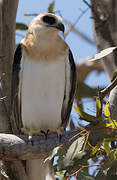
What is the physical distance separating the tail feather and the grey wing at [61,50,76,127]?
39 centimetres

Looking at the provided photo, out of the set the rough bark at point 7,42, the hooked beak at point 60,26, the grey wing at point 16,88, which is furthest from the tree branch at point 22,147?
the hooked beak at point 60,26

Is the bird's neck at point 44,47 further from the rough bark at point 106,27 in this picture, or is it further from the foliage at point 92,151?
the foliage at point 92,151

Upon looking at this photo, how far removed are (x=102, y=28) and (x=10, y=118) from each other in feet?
5.29

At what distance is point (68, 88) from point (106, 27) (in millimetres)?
1076

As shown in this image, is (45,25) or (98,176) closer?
(98,176)

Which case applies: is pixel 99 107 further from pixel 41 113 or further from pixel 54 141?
pixel 41 113

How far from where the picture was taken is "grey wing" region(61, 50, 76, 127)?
364cm

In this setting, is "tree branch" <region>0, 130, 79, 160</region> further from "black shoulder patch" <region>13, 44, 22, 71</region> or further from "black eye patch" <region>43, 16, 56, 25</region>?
"black eye patch" <region>43, 16, 56, 25</region>

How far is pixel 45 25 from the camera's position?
146 inches

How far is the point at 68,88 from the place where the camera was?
3660mm

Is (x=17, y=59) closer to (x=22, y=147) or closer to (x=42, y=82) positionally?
(x=42, y=82)

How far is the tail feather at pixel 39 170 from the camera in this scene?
341 centimetres

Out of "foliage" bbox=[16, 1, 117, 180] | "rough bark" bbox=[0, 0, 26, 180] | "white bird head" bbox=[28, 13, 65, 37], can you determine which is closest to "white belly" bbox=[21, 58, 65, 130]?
"rough bark" bbox=[0, 0, 26, 180]

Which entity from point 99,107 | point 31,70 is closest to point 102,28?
point 31,70
